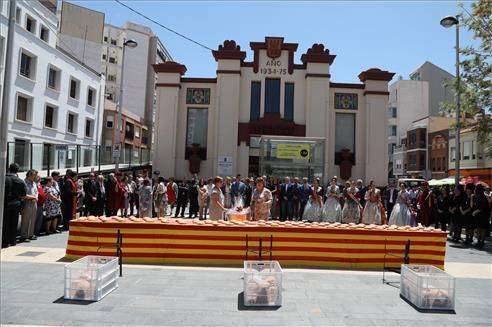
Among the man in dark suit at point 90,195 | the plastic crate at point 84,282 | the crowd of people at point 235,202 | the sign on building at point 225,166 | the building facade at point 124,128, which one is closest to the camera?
the plastic crate at point 84,282

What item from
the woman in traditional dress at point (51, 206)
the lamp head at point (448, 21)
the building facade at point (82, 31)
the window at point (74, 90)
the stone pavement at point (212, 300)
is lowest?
the stone pavement at point (212, 300)

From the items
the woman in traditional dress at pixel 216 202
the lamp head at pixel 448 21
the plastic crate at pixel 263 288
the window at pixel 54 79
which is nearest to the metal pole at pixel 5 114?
the plastic crate at pixel 263 288

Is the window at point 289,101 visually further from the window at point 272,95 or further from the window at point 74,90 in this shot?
the window at point 74,90

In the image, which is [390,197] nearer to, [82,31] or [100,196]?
[100,196]

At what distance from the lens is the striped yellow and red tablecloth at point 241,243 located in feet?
27.8

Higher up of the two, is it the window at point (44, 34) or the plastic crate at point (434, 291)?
the window at point (44, 34)

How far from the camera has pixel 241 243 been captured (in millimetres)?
8547

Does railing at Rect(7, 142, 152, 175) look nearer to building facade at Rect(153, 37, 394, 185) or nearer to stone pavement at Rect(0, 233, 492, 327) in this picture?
building facade at Rect(153, 37, 394, 185)

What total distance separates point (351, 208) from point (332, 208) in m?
0.88

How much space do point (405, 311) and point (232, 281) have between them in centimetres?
295

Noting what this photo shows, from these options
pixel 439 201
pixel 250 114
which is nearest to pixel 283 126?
pixel 250 114

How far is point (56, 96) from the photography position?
1284 inches

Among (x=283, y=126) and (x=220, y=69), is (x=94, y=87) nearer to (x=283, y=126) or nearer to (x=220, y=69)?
(x=220, y=69)

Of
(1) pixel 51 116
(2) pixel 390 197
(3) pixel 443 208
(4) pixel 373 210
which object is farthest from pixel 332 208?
(1) pixel 51 116
